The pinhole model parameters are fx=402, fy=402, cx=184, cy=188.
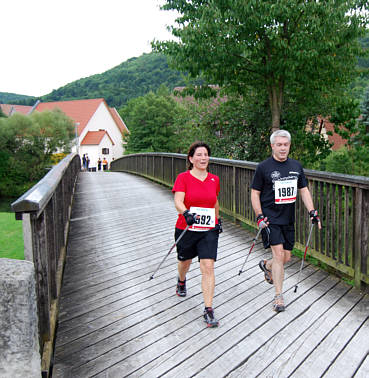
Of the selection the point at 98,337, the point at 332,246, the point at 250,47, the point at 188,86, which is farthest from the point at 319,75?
the point at 98,337

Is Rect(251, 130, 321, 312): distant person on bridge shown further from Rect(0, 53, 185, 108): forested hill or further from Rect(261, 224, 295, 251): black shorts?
Rect(0, 53, 185, 108): forested hill

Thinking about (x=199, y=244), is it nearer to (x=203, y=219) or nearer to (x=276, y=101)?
(x=203, y=219)

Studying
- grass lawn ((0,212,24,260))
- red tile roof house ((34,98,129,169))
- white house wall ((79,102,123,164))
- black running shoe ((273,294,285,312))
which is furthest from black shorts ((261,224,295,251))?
white house wall ((79,102,123,164))

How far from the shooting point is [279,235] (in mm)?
3949

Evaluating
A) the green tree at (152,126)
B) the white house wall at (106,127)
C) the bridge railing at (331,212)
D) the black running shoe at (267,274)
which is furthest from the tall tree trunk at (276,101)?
the white house wall at (106,127)

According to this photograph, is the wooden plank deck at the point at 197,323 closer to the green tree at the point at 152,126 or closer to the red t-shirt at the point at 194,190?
the red t-shirt at the point at 194,190

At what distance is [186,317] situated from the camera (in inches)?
149

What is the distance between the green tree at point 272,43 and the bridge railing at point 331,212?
14.8 ft

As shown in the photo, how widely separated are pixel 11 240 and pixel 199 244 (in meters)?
11.7

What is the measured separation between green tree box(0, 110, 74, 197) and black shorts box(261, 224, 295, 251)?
1866 inches

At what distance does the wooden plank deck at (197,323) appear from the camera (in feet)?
9.89

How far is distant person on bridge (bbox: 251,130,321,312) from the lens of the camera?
390cm

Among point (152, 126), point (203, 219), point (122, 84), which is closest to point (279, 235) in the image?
point (203, 219)

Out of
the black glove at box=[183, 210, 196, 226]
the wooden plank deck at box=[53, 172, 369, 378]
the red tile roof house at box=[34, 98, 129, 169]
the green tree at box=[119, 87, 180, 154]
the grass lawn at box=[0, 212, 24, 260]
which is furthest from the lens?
the red tile roof house at box=[34, 98, 129, 169]
